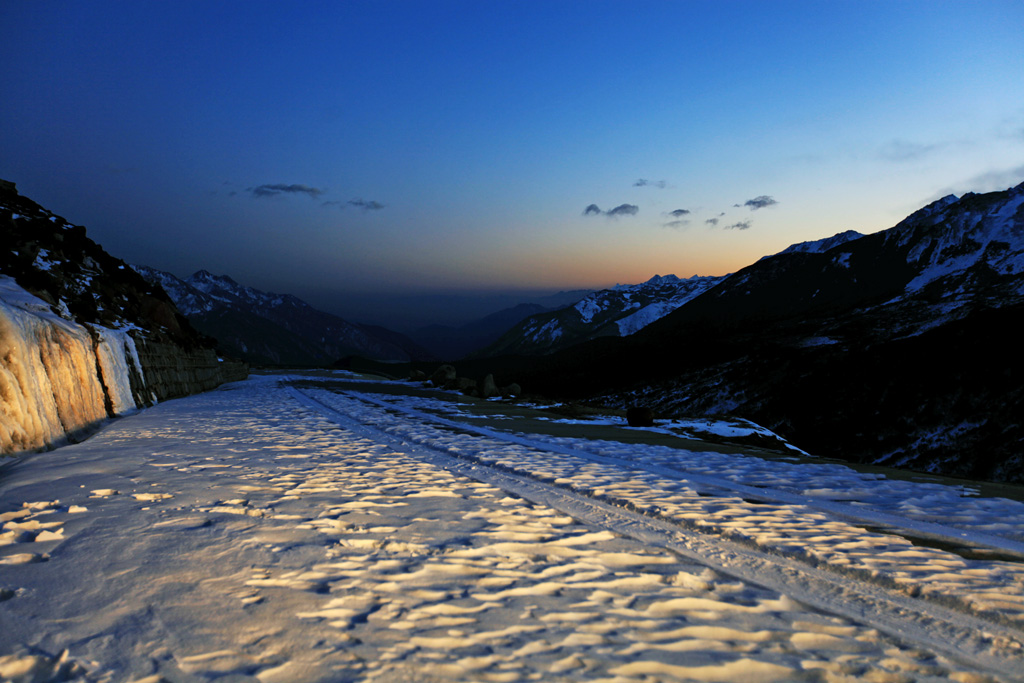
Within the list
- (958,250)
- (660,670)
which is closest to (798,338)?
(958,250)

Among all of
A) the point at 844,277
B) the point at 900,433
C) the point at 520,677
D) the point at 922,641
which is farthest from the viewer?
the point at 844,277

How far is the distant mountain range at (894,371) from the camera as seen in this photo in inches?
1423

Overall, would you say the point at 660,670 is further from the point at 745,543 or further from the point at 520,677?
the point at 745,543

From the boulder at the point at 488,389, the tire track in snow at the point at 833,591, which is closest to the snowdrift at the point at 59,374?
the tire track in snow at the point at 833,591

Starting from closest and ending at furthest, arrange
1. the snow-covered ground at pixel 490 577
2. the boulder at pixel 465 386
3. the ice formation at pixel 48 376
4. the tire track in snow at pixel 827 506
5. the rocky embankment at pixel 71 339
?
the snow-covered ground at pixel 490 577, the tire track in snow at pixel 827 506, the ice formation at pixel 48 376, the rocky embankment at pixel 71 339, the boulder at pixel 465 386

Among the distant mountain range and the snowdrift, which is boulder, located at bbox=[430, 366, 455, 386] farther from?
the distant mountain range

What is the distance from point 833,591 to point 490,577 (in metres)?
2.65

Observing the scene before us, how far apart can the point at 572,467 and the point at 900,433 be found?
1593 inches

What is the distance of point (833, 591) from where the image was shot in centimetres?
405

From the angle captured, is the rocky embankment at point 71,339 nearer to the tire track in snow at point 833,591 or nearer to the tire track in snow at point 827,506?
the tire track in snow at point 833,591

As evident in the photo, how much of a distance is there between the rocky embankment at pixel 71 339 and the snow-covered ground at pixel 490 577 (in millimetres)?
2106

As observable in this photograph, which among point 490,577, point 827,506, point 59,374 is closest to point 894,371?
point 827,506

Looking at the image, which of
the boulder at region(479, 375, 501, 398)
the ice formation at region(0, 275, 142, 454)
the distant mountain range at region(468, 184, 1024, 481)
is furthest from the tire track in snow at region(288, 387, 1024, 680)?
the distant mountain range at region(468, 184, 1024, 481)

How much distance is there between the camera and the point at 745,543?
513 cm
